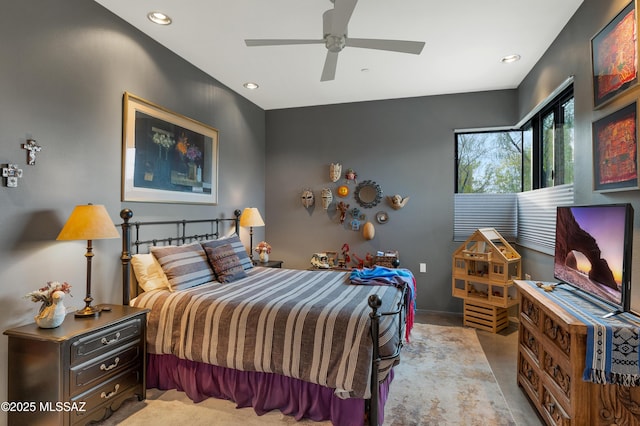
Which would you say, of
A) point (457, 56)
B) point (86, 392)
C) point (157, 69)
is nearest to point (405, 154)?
point (457, 56)

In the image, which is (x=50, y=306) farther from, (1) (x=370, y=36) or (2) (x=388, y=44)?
(1) (x=370, y=36)

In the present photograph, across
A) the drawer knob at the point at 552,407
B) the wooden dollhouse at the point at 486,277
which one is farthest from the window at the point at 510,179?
the drawer knob at the point at 552,407

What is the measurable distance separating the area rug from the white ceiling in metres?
2.92

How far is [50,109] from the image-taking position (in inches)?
85.8

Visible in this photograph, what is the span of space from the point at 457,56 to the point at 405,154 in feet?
4.95

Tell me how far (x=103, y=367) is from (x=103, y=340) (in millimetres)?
169

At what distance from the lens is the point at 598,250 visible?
1883 mm

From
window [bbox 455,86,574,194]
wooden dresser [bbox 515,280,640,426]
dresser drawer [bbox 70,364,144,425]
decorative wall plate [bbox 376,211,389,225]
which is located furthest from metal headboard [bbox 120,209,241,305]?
window [bbox 455,86,574,194]

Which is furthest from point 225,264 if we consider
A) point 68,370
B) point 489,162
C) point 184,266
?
point 489,162

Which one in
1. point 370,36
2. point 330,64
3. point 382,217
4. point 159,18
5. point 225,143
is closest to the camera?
point 330,64

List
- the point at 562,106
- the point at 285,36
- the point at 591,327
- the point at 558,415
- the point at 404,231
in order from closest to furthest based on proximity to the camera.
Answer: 1. the point at 591,327
2. the point at 558,415
3. the point at 285,36
4. the point at 562,106
5. the point at 404,231

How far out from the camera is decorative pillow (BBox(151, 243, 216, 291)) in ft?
8.80

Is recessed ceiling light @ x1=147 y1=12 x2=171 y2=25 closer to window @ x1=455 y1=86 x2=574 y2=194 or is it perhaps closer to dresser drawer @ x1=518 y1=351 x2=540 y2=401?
window @ x1=455 y1=86 x2=574 y2=194

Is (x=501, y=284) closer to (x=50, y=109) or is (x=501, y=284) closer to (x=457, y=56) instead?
(x=457, y=56)
